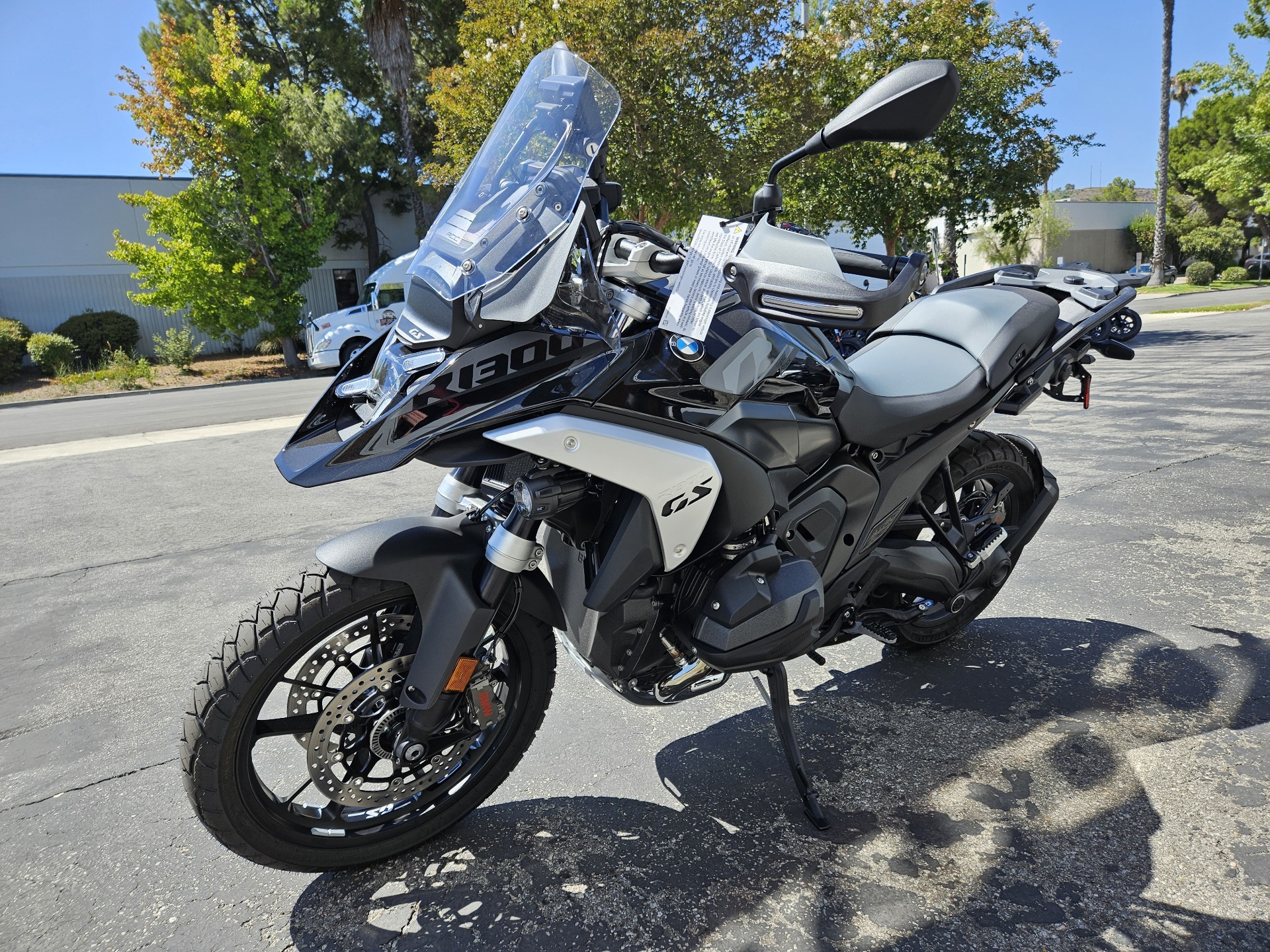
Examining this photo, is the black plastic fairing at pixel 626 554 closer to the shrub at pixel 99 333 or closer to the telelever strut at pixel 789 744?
the telelever strut at pixel 789 744

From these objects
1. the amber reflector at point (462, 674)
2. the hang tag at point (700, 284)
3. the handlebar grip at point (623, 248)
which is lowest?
the amber reflector at point (462, 674)

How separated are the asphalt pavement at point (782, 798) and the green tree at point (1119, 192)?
266 feet

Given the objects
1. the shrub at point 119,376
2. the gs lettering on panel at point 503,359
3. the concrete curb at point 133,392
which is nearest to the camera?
the gs lettering on panel at point 503,359

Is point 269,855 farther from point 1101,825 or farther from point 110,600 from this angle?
A: point 110,600

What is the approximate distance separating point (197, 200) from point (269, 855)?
20435 mm

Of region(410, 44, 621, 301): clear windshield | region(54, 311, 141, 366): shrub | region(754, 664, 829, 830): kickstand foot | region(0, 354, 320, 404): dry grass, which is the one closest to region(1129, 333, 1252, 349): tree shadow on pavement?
region(754, 664, 829, 830): kickstand foot

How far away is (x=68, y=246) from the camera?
75.2ft

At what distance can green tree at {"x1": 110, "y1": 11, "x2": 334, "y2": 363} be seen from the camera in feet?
61.2

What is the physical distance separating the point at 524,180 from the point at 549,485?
733mm

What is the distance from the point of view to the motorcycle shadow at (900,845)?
2020mm

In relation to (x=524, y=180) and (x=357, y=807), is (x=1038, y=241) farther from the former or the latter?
(x=357, y=807)

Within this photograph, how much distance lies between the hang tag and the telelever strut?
3.35ft

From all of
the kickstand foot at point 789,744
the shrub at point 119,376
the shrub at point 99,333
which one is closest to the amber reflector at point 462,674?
the kickstand foot at point 789,744

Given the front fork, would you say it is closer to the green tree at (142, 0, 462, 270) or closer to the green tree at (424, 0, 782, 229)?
the green tree at (424, 0, 782, 229)
